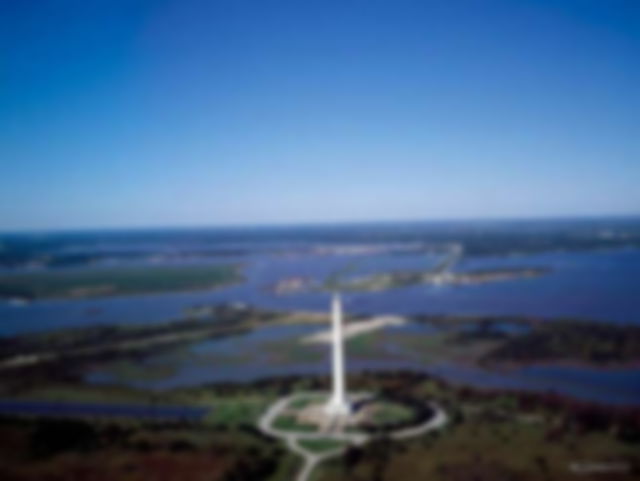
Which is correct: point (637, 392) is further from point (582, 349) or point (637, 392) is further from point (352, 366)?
point (352, 366)

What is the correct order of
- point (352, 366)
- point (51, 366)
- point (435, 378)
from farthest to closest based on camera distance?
point (51, 366) < point (352, 366) < point (435, 378)

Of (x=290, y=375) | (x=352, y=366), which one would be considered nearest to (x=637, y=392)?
(x=352, y=366)

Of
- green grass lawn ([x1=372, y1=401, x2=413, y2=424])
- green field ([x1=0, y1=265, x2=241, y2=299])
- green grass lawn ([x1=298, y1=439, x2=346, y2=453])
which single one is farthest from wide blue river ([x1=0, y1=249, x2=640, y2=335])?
green grass lawn ([x1=298, y1=439, x2=346, y2=453])

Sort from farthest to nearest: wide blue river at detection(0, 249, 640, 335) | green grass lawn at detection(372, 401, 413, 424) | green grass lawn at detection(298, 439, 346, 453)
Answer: wide blue river at detection(0, 249, 640, 335) → green grass lawn at detection(372, 401, 413, 424) → green grass lawn at detection(298, 439, 346, 453)

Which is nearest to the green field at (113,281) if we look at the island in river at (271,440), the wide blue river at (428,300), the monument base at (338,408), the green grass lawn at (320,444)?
the wide blue river at (428,300)

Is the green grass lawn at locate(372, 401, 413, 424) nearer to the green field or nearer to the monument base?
the monument base

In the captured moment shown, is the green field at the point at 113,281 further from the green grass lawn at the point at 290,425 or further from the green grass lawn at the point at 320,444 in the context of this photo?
the green grass lawn at the point at 320,444

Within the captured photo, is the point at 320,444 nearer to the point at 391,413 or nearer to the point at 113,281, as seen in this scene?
the point at 391,413
